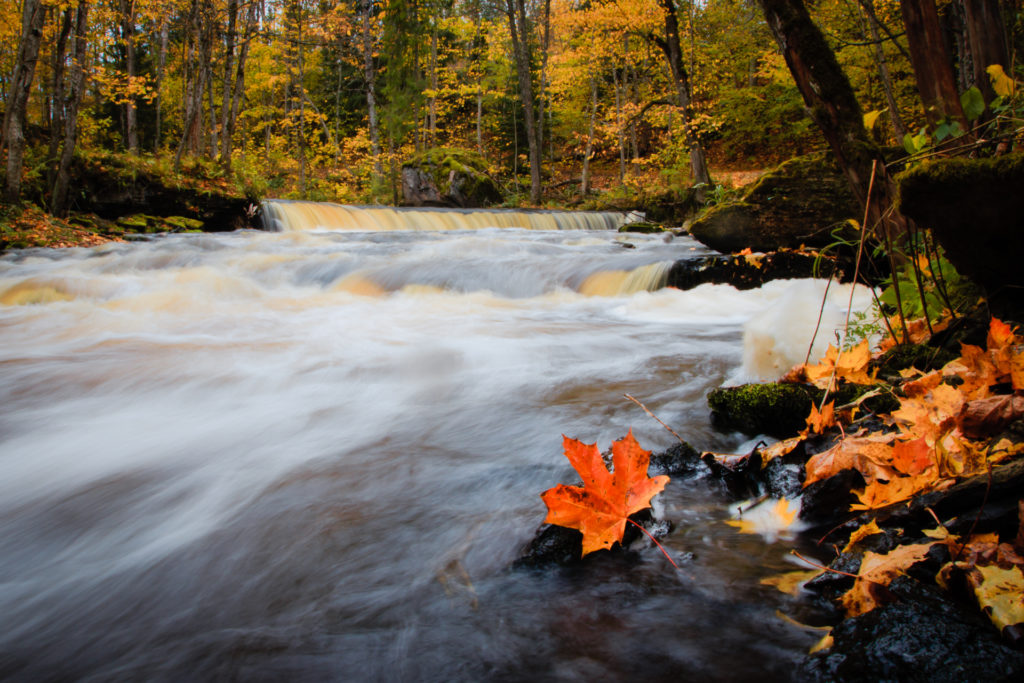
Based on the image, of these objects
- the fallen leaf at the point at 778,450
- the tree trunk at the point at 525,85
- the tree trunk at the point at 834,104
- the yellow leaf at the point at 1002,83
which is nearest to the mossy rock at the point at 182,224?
the tree trunk at the point at 525,85

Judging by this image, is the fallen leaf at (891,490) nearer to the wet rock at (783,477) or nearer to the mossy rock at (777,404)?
the wet rock at (783,477)

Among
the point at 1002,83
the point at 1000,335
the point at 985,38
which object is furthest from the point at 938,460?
the point at 985,38

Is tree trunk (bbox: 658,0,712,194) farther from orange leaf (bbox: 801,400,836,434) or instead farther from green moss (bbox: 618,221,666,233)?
orange leaf (bbox: 801,400,836,434)

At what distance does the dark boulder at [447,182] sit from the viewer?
20453 mm

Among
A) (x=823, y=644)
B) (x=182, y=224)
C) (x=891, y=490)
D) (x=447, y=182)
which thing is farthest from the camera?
(x=447, y=182)

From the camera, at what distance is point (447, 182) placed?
2048 cm

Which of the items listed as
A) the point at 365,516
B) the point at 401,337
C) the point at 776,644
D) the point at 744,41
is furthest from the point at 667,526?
the point at 744,41

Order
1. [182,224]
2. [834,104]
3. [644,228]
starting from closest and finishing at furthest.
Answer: [834,104] < [182,224] < [644,228]

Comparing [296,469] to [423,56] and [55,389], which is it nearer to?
[55,389]

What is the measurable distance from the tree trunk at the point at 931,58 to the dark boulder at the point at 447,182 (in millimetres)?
17814

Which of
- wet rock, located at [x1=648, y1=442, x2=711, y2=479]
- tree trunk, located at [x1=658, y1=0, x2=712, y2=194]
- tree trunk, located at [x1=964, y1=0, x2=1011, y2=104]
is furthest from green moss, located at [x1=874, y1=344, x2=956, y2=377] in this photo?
tree trunk, located at [x1=658, y1=0, x2=712, y2=194]

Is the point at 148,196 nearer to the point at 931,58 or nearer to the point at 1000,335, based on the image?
the point at 931,58

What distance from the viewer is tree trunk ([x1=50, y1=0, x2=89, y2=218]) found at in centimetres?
1033

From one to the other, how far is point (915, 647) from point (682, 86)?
50.1 ft
